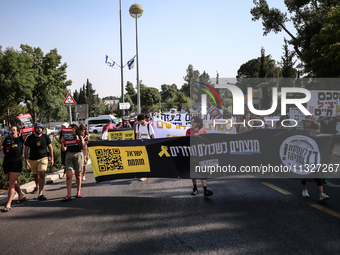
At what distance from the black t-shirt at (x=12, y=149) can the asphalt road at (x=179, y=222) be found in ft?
3.64

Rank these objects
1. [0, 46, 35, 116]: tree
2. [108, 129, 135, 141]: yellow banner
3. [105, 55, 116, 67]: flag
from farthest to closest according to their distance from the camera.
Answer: [0, 46, 35, 116]: tree → [105, 55, 116, 67]: flag → [108, 129, 135, 141]: yellow banner

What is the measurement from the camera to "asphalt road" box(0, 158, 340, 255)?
4.06m

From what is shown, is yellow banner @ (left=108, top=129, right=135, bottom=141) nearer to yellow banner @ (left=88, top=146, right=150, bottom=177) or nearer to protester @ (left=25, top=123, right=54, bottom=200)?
yellow banner @ (left=88, top=146, right=150, bottom=177)

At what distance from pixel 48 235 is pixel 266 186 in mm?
5032

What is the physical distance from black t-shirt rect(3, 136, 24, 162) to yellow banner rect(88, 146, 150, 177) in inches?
62.1

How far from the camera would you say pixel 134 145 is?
6.83 metres

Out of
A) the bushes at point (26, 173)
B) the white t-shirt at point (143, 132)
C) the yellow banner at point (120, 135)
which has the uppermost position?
the white t-shirt at point (143, 132)

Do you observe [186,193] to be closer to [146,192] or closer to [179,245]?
[146,192]

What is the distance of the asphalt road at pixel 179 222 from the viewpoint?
4062mm

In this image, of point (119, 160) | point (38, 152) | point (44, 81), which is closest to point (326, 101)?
point (119, 160)

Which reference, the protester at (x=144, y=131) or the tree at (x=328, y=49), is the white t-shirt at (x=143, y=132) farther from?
the tree at (x=328, y=49)

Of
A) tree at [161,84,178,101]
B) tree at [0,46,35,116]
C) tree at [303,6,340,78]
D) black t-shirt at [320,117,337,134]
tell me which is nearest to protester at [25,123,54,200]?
black t-shirt at [320,117,337,134]

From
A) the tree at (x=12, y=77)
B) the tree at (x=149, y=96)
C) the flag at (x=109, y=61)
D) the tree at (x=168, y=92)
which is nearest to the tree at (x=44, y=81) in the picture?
the tree at (x=12, y=77)

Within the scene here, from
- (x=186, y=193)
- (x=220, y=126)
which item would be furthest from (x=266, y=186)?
(x=220, y=126)
